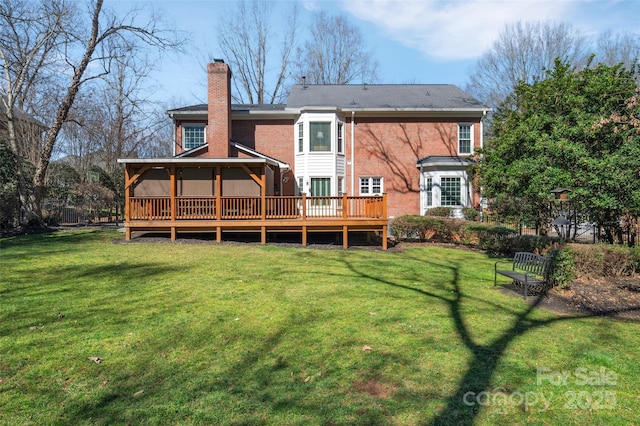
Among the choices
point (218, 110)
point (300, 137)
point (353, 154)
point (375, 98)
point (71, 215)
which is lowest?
point (71, 215)

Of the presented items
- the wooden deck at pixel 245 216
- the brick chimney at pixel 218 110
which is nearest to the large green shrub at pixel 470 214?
the wooden deck at pixel 245 216

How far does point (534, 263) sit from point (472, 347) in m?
4.32

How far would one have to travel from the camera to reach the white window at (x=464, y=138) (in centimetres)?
2127

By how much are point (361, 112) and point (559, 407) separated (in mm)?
18715

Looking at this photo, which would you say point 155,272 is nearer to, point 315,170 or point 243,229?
point 243,229

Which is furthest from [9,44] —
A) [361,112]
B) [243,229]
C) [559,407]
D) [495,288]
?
[559,407]

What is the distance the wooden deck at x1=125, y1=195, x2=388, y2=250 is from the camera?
47.0 feet

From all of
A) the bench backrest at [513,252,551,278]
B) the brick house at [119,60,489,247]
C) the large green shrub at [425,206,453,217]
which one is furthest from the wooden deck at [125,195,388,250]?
the large green shrub at [425,206,453,217]

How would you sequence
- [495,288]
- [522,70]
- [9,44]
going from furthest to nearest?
[522,70] → [9,44] → [495,288]

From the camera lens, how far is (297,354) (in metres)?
4.63

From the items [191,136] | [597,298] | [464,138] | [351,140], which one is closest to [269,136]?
[191,136]

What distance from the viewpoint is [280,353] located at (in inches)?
184

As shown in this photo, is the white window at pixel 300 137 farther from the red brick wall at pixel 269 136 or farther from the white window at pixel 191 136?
the white window at pixel 191 136

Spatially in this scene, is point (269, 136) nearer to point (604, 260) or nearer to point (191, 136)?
point (191, 136)
